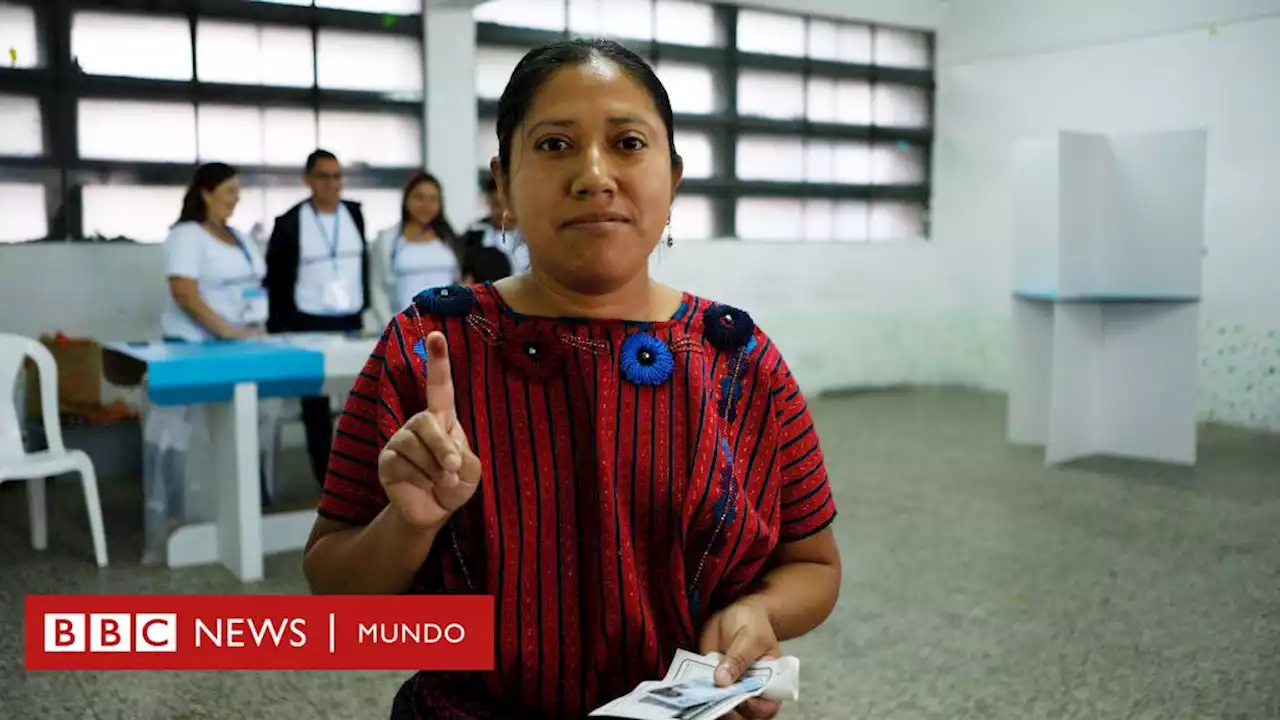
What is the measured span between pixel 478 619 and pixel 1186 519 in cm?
432

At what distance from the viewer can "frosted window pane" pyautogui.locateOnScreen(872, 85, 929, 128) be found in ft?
28.3

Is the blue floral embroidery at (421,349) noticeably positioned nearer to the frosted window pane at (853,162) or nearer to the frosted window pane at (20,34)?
the frosted window pane at (20,34)

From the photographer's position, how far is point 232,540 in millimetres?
3904

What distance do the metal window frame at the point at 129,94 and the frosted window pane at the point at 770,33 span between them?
271cm

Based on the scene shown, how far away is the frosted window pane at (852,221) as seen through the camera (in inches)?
336

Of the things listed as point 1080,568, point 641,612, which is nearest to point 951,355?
point 1080,568

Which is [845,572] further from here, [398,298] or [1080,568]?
[398,298]

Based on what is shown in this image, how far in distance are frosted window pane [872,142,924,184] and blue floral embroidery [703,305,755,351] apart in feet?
25.4

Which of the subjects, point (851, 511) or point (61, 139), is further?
point (61, 139)

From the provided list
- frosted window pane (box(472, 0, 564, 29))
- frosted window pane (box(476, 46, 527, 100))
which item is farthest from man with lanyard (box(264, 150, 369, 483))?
frosted window pane (box(472, 0, 564, 29))

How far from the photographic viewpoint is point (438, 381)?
1.00 m

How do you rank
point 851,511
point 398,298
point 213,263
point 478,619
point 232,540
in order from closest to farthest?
1. point 478,619
2. point 232,540
3. point 213,263
4. point 851,511
5. point 398,298

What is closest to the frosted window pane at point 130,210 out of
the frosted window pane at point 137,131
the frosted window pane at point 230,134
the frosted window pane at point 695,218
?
the frosted window pane at point 137,131

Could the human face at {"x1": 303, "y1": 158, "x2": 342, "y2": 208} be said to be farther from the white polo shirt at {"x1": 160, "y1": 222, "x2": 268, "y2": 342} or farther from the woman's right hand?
the woman's right hand
